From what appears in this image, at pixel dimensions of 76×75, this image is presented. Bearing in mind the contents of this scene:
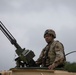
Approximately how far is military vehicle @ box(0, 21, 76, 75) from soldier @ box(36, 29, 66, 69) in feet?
0.93

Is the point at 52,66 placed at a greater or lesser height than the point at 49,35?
lesser

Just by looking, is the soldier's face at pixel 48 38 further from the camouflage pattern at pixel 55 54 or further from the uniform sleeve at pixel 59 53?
the uniform sleeve at pixel 59 53

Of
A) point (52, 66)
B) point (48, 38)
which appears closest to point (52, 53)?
point (48, 38)

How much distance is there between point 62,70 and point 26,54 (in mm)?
1414

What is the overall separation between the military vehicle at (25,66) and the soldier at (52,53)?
284 millimetres

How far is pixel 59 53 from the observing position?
33.0 feet

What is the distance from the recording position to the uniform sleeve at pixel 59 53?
32.4ft

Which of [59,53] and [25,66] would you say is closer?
[59,53]

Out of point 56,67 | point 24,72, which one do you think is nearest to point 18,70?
point 24,72

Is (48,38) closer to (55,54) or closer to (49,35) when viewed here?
(49,35)

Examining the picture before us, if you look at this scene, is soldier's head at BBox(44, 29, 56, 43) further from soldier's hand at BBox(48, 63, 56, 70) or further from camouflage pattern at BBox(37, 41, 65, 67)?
soldier's hand at BBox(48, 63, 56, 70)

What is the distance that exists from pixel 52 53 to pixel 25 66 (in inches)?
33.6

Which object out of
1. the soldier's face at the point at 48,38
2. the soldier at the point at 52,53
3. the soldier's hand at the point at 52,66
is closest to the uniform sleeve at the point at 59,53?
the soldier at the point at 52,53

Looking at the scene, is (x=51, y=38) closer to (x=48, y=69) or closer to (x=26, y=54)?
(x=26, y=54)
